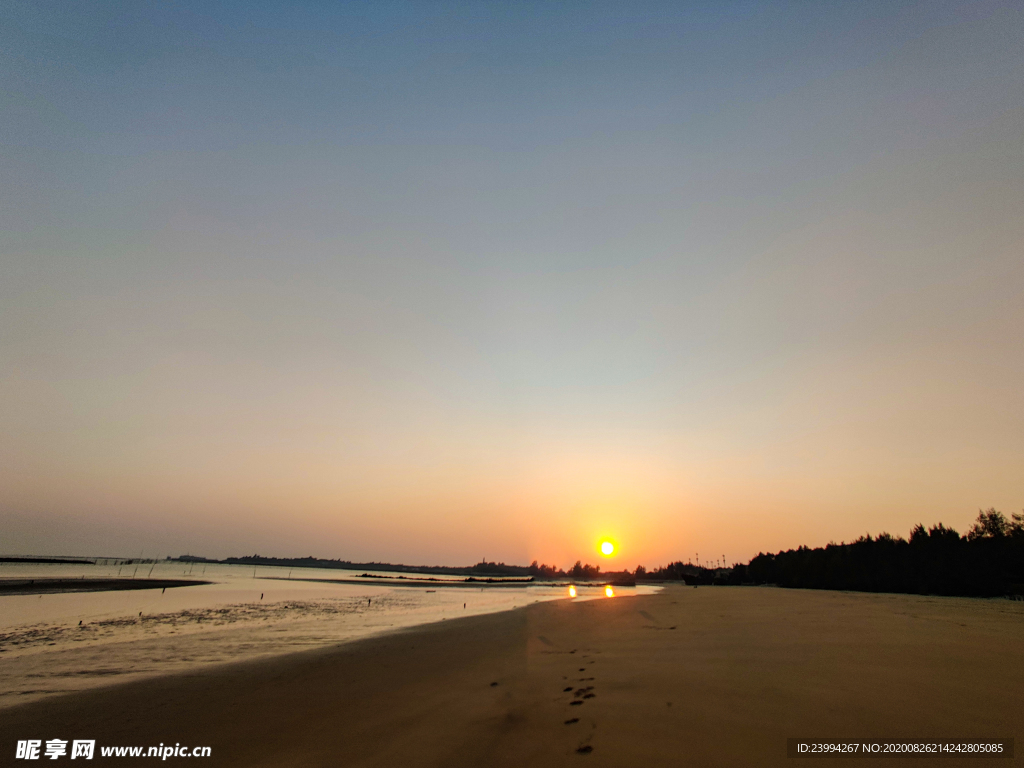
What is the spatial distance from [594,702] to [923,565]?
6287 centimetres

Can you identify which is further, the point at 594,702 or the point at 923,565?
the point at 923,565

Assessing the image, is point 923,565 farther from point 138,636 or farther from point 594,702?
point 138,636

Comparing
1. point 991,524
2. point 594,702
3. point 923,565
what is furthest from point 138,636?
point 991,524

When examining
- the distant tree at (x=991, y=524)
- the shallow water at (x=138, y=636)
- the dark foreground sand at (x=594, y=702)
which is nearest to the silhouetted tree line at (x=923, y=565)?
the distant tree at (x=991, y=524)

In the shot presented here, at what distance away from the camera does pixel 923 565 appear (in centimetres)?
5103

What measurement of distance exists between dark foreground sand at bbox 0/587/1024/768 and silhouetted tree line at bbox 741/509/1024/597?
44.4 metres

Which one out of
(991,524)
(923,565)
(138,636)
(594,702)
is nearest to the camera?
(594,702)

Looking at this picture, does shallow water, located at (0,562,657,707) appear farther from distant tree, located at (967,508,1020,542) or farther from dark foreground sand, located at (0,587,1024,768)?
distant tree, located at (967,508,1020,542)

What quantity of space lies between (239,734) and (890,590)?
6542cm

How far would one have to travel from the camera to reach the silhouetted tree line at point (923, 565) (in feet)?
148

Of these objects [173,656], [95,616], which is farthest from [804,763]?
[95,616]

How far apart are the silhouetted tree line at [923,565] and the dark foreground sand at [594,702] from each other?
4438cm

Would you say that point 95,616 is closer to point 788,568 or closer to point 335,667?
point 335,667

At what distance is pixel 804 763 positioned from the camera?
505 centimetres
